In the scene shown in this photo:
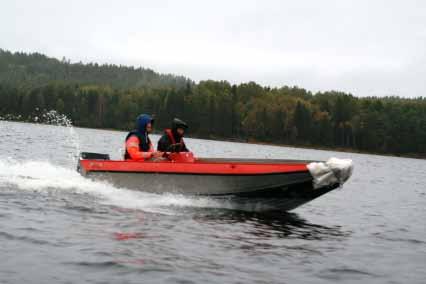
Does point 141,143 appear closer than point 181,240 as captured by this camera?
No

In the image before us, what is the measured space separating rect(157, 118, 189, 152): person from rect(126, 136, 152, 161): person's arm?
527 millimetres

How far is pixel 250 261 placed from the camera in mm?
8789

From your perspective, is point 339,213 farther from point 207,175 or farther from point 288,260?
point 288,260

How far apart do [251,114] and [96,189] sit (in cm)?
9439

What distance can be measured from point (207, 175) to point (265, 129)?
9356 centimetres

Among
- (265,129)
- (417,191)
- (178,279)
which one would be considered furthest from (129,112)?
(178,279)

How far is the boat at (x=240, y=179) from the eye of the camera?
41.3 ft

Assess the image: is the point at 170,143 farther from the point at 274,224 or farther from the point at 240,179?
the point at 274,224

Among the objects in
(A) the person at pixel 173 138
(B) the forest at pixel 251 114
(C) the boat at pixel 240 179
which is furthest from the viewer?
(B) the forest at pixel 251 114

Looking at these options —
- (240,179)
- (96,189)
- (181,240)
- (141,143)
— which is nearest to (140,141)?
(141,143)

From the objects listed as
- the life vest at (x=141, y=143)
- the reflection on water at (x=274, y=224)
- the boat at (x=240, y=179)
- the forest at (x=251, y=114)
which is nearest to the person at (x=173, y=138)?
the boat at (x=240, y=179)

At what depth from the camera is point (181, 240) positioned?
386 inches

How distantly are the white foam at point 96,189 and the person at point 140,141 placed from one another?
86 cm

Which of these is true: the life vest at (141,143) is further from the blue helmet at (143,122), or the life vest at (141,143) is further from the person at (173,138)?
the person at (173,138)
